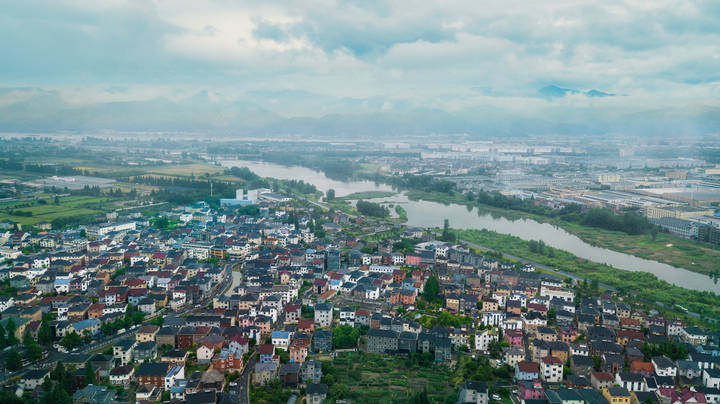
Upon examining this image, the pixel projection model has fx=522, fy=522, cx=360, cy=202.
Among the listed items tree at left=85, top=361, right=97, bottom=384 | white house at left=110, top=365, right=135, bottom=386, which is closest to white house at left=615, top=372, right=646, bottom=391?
white house at left=110, top=365, right=135, bottom=386

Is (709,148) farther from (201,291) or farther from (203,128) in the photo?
(203,128)

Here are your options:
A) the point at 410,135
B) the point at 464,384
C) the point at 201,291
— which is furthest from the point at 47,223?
the point at 410,135

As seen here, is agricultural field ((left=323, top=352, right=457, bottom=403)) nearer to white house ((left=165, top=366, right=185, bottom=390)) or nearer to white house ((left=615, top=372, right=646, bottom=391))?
white house ((left=165, top=366, right=185, bottom=390))

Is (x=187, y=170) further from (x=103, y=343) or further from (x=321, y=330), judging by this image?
(x=321, y=330)

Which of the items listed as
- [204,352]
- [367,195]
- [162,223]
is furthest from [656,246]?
[162,223]

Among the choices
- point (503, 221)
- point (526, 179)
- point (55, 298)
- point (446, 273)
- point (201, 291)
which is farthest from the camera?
point (526, 179)
